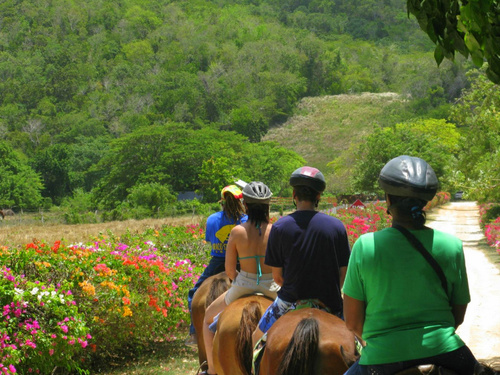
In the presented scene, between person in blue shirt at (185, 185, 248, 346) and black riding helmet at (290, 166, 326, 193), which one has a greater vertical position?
black riding helmet at (290, 166, 326, 193)

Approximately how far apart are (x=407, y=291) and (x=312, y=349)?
0.94 meters

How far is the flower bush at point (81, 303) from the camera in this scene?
263 inches

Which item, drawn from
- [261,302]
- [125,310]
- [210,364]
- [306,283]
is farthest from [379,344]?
[125,310]

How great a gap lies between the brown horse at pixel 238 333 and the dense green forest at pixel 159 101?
819 inches

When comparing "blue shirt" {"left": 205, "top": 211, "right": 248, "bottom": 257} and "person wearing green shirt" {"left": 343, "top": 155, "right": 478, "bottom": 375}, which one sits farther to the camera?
"blue shirt" {"left": 205, "top": 211, "right": 248, "bottom": 257}

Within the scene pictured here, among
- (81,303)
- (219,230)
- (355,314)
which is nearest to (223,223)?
(219,230)

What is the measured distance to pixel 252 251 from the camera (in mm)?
5578

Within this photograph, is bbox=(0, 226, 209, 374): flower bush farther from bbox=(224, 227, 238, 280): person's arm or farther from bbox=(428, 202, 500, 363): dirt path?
bbox=(428, 202, 500, 363): dirt path

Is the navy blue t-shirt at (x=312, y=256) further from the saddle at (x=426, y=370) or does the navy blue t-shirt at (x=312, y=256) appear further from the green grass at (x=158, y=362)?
the green grass at (x=158, y=362)

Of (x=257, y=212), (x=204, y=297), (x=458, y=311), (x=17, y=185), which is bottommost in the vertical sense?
(x=17, y=185)

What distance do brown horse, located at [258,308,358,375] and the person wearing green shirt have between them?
0.60 metres

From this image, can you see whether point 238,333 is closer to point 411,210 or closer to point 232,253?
point 232,253

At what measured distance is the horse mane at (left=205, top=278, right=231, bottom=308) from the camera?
631 centimetres

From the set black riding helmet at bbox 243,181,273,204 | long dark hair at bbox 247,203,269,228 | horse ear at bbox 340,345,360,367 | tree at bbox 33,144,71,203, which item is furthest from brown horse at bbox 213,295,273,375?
tree at bbox 33,144,71,203
